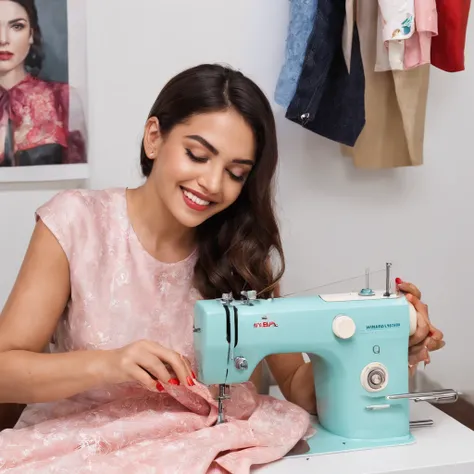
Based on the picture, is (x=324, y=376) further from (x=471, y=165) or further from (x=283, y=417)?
(x=471, y=165)

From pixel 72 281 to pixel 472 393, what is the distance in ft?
3.77

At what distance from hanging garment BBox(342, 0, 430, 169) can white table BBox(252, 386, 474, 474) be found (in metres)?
0.68

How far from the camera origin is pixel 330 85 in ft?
5.25

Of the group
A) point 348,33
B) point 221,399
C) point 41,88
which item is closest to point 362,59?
point 348,33

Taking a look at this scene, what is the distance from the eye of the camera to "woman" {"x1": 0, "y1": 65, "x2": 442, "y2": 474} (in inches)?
44.5

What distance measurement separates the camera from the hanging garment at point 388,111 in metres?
1.65

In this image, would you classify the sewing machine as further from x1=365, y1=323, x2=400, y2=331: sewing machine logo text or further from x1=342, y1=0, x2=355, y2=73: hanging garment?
x1=342, y1=0, x2=355, y2=73: hanging garment

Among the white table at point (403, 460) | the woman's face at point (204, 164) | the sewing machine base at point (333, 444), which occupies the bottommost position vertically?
the white table at point (403, 460)

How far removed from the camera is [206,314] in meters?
1.14

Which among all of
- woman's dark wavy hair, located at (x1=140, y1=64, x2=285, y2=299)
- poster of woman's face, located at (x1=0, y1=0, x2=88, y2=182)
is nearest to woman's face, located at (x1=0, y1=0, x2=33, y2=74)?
poster of woman's face, located at (x1=0, y1=0, x2=88, y2=182)


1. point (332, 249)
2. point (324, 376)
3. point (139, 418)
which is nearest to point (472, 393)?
point (332, 249)

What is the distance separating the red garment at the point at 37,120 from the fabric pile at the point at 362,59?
1.53ft

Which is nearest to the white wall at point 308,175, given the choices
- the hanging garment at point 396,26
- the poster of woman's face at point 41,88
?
the poster of woman's face at point 41,88

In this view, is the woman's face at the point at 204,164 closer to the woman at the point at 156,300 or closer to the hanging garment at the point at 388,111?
the woman at the point at 156,300
